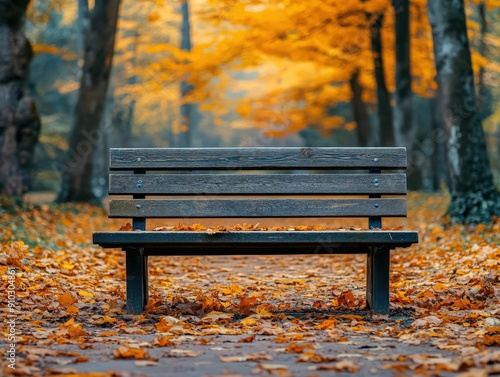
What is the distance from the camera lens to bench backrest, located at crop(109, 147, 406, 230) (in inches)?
212

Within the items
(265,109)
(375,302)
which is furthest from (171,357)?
(265,109)

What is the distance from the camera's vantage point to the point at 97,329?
4.93 metres

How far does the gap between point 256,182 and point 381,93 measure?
48.5 ft

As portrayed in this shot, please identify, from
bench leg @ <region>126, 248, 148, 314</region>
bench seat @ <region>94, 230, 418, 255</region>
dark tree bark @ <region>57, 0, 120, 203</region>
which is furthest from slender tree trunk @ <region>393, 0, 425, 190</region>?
bench leg @ <region>126, 248, 148, 314</region>

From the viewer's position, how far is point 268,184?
17.9ft

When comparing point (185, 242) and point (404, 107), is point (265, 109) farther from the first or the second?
point (185, 242)

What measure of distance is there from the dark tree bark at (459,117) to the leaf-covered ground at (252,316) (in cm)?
92

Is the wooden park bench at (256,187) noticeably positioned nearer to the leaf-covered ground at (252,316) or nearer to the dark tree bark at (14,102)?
the leaf-covered ground at (252,316)

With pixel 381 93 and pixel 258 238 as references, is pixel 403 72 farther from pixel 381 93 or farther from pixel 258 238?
pixel 258 238

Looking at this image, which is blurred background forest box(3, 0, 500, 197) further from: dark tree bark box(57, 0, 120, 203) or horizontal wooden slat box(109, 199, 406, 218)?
horizontal wooden slat box(109, 199, 406, 218)

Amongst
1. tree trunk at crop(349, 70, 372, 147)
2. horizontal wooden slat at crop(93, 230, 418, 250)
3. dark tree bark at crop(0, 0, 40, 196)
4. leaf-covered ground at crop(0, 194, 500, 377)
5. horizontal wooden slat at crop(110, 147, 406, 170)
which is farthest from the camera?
tree trunk at crop(349, 70, 372, 147)

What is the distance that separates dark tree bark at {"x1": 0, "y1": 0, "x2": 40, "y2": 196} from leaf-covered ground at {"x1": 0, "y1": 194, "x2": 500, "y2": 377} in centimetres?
367

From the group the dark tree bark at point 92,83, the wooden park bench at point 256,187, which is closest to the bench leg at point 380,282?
the wooden park bench at point 256,187

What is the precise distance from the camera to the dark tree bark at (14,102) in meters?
12.0
